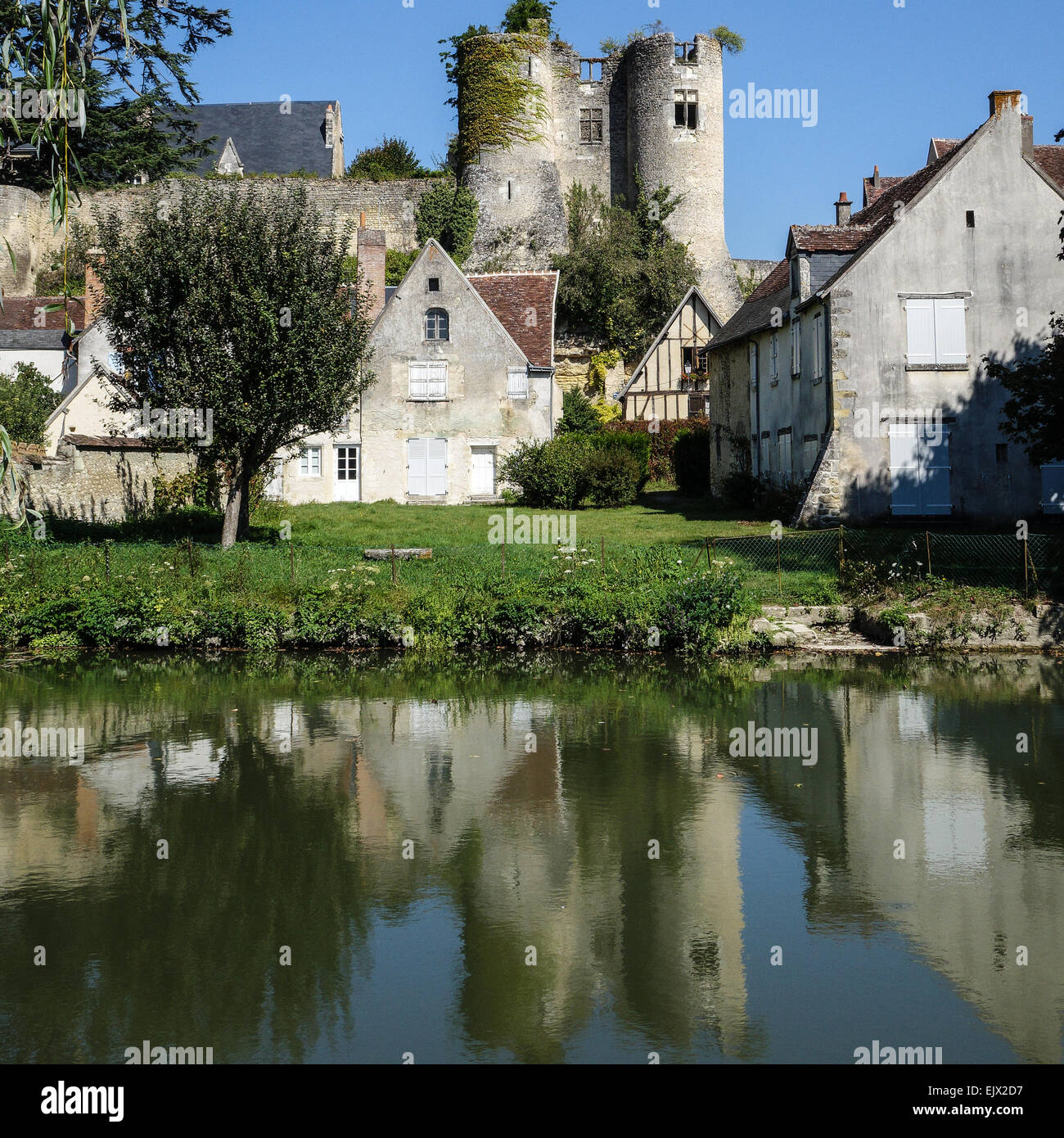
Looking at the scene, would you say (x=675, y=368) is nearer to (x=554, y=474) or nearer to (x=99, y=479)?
(x=554, y=474)

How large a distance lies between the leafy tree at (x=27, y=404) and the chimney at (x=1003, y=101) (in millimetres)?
23997

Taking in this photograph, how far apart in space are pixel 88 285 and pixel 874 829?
30.0m

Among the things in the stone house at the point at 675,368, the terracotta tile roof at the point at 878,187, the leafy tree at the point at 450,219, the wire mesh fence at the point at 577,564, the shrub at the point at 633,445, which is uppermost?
the leafy tree at the point at 450,219

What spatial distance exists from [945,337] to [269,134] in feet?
137

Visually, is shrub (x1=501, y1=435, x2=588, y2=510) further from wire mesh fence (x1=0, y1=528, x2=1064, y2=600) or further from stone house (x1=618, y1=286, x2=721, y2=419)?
stone house (x1=618, y1=286, x2=721, y2=419)

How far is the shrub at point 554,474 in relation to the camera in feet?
104

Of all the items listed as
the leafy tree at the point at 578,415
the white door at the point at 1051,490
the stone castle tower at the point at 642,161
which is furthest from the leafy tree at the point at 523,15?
the white door at the point at 1051,490

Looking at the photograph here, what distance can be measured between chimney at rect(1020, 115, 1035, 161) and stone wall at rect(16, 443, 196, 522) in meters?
19.9

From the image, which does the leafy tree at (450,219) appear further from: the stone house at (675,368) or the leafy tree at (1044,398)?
the leafy tree at (1044,398)

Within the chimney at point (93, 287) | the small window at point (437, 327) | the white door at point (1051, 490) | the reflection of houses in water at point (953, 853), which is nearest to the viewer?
the reflection of houses in water at point (953, 853)

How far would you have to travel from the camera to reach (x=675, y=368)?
45.6 m

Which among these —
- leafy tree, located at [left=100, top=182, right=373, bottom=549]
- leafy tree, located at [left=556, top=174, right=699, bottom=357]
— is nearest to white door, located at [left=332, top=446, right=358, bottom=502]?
leafy tree, located at [left=100, top=182, right=373, bottom=549]

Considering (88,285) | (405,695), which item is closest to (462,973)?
(405,695)
